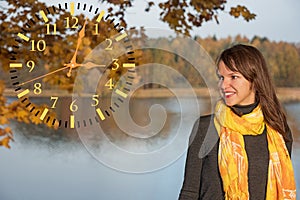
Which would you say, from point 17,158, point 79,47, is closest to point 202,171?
→ point 79,47

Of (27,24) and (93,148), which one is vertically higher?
(27,24)

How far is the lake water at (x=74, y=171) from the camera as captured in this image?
240 centimetres

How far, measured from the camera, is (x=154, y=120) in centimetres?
246

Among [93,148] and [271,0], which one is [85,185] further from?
[271,0]

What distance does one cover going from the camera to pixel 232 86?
1.26 metres

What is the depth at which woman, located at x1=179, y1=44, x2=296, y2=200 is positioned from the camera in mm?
1262

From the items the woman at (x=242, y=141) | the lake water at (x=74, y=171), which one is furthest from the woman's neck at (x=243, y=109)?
the lake water at (x=74, y=171)

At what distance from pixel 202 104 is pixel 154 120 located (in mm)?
246

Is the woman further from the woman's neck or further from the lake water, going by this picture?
the lake water

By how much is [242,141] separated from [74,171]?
1257 millimetres

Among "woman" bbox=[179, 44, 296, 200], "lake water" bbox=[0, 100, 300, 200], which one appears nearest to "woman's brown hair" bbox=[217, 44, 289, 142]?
"woman" bbox=[179, 44, 296, 200]
